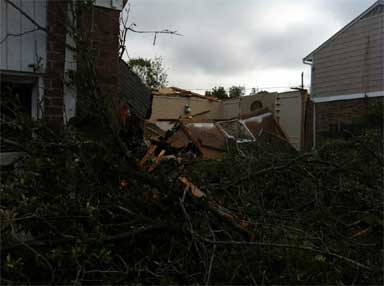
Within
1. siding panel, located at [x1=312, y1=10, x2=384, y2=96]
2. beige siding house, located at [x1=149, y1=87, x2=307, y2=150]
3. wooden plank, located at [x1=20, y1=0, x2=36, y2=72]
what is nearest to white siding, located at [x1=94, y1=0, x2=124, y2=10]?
wooden plank, located at [x1=20, y1=0, x2=36, y2=72]

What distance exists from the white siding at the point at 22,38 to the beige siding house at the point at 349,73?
1183cm

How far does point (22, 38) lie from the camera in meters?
3.79

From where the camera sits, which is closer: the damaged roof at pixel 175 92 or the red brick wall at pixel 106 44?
the red brick wall at pixel 106 44

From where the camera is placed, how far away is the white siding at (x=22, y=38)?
3.70 metres

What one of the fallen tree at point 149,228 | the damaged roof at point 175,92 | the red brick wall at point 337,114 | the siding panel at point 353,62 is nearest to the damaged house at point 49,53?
the fallen tree at point 149,228

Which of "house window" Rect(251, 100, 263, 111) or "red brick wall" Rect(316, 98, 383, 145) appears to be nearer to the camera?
"red brick wall" Rect(316, 98, 383, 145)

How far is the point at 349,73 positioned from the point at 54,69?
44.5 feet

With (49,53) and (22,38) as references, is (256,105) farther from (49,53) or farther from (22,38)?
(22,38)

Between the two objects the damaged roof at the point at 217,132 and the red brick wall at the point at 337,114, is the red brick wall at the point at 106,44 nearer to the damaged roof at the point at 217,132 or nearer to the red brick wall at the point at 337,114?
the damaged roof at the point at 217,132

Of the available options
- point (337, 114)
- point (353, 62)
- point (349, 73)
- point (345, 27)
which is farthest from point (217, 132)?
point (345, 27)

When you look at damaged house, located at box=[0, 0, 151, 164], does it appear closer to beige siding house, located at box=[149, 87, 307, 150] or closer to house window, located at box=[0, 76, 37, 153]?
house window, located at box=[0, 76, 37, 153]

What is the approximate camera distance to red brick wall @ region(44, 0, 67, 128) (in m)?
3.91

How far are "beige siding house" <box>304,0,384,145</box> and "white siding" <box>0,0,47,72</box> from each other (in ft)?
38.8

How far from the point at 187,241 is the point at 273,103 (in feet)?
45.2
